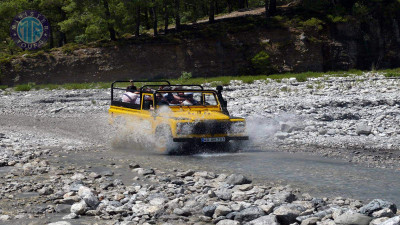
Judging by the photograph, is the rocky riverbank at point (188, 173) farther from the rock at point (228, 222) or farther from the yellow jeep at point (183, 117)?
the yellow jeep at point (183, 117)

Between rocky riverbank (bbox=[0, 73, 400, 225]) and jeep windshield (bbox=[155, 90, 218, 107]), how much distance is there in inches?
72.8

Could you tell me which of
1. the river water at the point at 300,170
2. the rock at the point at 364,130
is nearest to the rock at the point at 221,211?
the river water at the point at 300,170

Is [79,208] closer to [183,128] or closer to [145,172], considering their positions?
[145,172]

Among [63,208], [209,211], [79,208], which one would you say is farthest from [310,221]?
[63,208]

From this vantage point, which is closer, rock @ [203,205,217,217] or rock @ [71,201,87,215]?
rock @ [203,205,217,217]

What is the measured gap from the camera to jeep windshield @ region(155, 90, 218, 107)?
43.2 feet

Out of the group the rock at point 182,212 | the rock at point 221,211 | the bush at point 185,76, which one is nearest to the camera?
the rock at point 221,211

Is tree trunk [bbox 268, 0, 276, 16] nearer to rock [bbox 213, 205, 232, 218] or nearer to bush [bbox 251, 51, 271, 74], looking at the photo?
bush [bbox 251, 51, 271, 74]

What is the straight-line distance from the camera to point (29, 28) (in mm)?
40500

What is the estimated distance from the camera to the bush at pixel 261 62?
1665 inches

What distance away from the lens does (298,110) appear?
1838 cm

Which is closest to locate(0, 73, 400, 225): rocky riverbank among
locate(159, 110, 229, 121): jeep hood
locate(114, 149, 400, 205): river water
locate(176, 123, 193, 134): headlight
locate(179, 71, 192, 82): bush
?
locate(114, 149, 400, 205): river water

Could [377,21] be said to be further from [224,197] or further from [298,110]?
[224,197]

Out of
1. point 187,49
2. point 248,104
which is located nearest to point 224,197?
point 248,104
